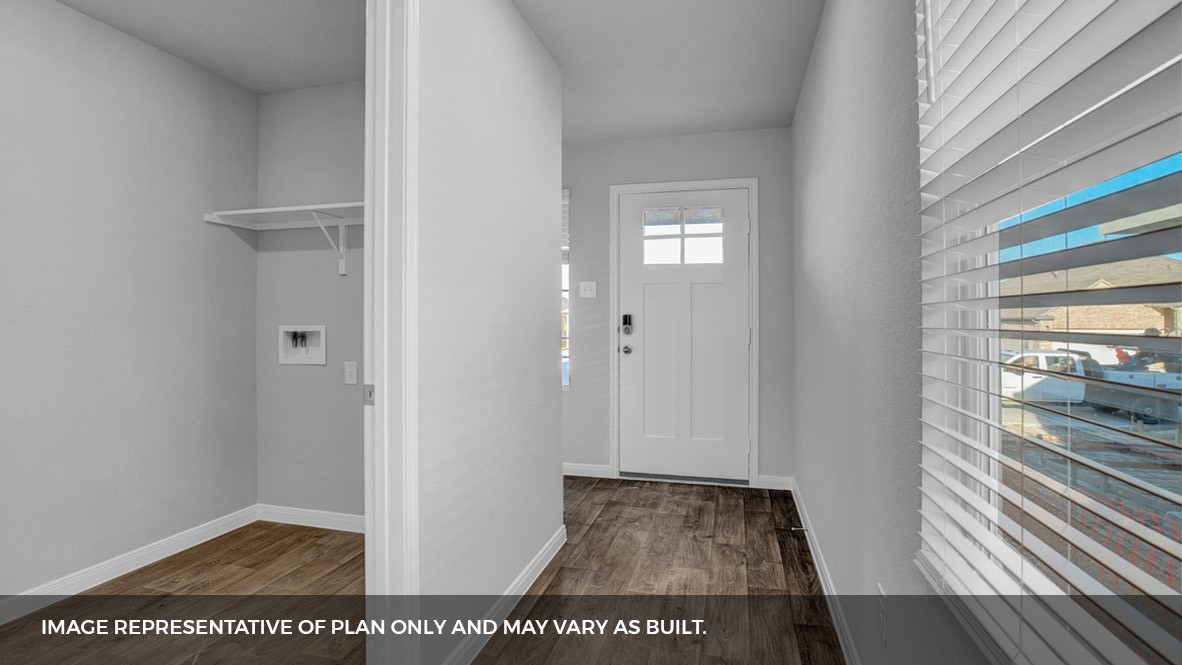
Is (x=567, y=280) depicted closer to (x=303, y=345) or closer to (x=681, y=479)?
(x=681, y=479)

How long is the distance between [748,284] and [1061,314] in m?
3.13

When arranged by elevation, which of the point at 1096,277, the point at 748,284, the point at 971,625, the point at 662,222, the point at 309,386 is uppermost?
the point at 662,222

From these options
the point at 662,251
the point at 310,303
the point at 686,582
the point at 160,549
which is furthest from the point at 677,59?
the point at 160,549

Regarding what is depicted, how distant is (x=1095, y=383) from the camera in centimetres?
59

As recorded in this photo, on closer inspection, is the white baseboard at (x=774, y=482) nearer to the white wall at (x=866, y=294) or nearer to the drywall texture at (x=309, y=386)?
the white wall at (x=866, y=294)

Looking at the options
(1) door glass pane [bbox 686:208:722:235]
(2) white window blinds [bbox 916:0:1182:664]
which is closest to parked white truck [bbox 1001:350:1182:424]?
(2) white window blinds [bbox 916:0:1182:664]

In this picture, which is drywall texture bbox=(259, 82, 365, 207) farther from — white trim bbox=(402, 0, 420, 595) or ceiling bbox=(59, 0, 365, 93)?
white trim bbox=(402, 0, 420, 595)

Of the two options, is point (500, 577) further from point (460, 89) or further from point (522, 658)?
point (460, 89)

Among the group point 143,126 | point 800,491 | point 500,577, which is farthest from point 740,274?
point 143,126

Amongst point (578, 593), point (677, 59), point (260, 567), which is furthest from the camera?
point (677, 59)

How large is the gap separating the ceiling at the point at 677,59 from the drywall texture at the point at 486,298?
0.22m

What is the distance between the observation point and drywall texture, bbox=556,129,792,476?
148 inches

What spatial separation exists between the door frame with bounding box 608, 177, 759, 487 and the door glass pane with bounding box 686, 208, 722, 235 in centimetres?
15

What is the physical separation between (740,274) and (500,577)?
2.52 m
